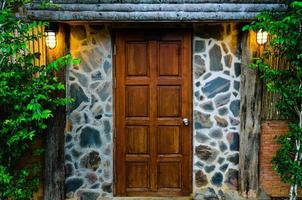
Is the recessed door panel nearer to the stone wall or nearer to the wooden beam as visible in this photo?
the stone wall

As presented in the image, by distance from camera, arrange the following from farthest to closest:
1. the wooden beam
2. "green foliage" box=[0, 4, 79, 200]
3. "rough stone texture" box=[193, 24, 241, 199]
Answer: "rough stone texture" box=[193, 24, 241, 199] → the wooden beam → "green foliage" box=[0, 4, 79, 200]

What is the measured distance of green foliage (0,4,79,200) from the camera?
12.1 feet

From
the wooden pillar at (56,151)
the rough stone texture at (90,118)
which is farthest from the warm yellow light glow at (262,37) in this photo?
the wooden pillar at (56,151)

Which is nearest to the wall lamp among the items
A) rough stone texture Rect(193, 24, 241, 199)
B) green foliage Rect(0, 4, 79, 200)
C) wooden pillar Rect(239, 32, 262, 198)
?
green foliage Rect(0, 4, 79, 200)

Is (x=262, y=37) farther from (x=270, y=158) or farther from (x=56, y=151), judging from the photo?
(x=56, y=151)

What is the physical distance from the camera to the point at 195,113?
4793 mm

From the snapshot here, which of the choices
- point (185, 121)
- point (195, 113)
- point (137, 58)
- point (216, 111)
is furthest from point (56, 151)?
point (216, 111)

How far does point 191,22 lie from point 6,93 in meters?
2.37

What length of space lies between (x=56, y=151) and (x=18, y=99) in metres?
1.11

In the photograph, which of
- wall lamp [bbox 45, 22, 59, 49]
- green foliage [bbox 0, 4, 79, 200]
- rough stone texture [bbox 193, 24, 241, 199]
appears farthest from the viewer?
rough stone texture [bbox 193, 24, 241, 199]

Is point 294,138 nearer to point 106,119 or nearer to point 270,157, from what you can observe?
point 270,157

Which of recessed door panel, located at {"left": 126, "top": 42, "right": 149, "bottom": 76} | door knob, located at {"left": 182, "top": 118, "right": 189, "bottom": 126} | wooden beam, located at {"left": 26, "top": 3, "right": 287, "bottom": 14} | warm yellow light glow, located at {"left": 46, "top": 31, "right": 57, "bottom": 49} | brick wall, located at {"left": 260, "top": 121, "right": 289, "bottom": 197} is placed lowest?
brick wall, located at {"left": 260, "top": 121, "right": 289, "bottom": 197}

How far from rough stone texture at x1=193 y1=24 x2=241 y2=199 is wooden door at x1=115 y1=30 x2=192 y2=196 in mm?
141

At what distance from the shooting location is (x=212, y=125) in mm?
4805
